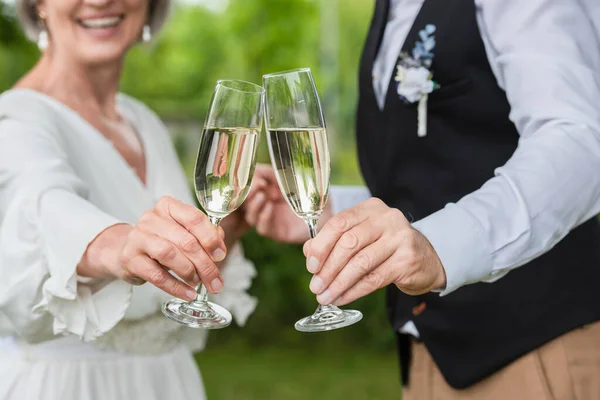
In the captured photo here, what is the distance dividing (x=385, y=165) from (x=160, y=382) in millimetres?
913

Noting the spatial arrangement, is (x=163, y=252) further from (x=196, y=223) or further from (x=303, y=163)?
(x=303, y=163)

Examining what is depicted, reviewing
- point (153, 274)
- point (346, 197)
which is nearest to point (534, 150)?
point (153, 274)

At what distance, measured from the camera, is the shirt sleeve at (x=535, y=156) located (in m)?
1.52

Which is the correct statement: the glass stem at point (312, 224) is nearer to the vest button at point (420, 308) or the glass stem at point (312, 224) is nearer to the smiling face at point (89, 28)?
the vest button at point (420, 308)

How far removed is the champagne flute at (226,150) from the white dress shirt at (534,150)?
0.35 metres

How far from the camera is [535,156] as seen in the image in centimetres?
158

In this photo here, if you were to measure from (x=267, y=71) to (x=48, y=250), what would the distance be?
11.8m

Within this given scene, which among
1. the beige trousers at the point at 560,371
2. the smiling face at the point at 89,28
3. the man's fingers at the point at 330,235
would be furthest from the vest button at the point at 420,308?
the smiling face at the point at 89,28

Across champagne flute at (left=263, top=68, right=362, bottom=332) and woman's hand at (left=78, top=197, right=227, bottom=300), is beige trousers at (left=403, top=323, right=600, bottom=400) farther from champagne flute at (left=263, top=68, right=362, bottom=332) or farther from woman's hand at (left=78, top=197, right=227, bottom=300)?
woman's hand at (left=78, top=197, right=227, bottom=300)

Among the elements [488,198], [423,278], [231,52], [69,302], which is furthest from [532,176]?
[231,52]

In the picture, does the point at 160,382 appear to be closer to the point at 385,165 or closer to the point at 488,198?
the point at 385,165

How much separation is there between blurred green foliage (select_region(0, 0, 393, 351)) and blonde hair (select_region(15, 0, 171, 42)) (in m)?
4.30

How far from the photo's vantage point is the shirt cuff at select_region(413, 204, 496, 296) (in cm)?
149

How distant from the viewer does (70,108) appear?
2.38 metres
